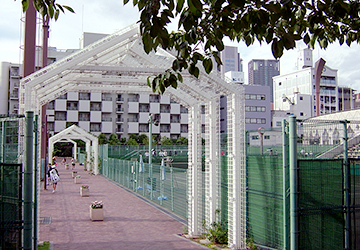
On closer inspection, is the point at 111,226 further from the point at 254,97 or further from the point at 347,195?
the point at 254,97

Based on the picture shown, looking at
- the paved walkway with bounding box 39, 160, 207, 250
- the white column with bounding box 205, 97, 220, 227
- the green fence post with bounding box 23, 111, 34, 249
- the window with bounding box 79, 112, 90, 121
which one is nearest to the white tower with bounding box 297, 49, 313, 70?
the window with bounding box 79, 112, 90, 121

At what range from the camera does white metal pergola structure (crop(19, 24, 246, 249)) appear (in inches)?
354

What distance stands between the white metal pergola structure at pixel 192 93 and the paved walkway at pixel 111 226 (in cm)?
111

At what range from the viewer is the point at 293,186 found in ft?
21.1

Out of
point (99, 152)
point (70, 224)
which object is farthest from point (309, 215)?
point (99, 152)

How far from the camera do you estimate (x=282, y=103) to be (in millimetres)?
86188

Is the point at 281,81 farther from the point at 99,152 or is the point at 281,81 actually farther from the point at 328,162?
the point at 328,162

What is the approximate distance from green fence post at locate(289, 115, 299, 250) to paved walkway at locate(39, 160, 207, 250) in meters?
3.45

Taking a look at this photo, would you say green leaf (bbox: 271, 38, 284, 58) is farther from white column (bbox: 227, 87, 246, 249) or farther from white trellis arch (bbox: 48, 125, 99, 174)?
white trellis arch (bbox: 48, 125, 99, 174)

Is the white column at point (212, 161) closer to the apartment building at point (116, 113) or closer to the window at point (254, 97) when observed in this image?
the apartment building at point (116, 113)

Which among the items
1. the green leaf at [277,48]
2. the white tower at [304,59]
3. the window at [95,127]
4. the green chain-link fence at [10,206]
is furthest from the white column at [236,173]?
the white tower at [304,59]

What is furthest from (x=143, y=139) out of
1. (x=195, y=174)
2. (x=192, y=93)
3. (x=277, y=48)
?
(x=277, y=48)

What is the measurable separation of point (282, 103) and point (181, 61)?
→ 275 feet

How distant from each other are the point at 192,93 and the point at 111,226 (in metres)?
4.95
